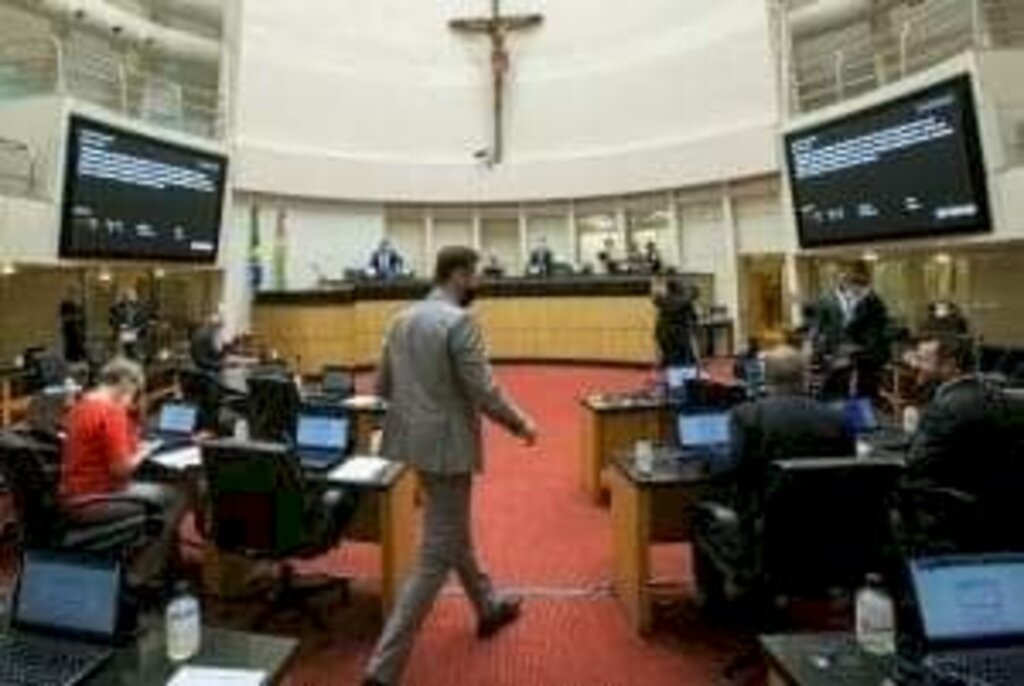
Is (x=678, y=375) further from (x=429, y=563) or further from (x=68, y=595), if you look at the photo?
(x=68, y=595)

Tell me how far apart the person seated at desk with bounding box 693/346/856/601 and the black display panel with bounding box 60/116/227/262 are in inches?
282

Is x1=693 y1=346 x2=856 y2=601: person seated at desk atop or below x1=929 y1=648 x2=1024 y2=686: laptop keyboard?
atop

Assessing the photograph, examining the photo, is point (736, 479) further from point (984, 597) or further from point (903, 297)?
point (903, 297)

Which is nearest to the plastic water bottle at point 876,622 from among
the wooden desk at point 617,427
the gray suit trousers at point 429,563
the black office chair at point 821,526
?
the black office chair at point 821,526

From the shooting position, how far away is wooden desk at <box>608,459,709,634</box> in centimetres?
429

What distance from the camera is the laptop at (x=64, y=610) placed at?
7.32ft

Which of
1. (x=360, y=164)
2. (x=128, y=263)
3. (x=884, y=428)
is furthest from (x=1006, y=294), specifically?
(x=360, y=164)

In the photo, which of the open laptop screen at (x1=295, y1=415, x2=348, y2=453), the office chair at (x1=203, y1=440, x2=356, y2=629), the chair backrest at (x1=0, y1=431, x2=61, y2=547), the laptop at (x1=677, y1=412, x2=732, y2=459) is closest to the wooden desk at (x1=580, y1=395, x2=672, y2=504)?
the laptop at (x1=677, y1=412, x2=732, y2=459)

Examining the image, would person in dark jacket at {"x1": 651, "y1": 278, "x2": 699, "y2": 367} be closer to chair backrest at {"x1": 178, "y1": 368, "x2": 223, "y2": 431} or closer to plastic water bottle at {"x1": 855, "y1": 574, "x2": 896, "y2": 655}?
chair backrest at {"x1": 178, "y1": 368, "x2": 223, "y2": 431}

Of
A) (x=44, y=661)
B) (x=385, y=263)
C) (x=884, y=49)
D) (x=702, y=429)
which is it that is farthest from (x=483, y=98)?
(x=44, y=661)

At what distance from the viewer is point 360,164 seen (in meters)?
17.4

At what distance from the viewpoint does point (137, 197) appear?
9.69 meters

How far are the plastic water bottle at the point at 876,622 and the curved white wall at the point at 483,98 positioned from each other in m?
13.3

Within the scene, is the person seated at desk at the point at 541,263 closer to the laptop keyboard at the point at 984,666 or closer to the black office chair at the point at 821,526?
the black office chair at the point at 821,526
